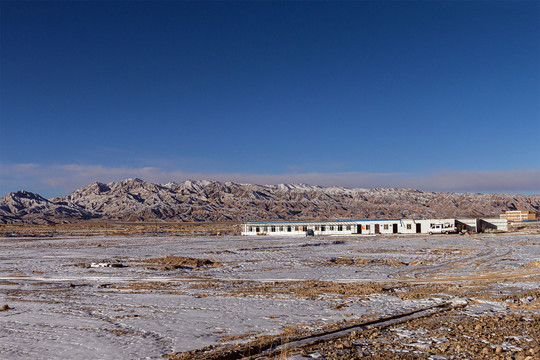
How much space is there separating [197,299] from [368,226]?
6330 centimetres

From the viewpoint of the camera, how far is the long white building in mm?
74688

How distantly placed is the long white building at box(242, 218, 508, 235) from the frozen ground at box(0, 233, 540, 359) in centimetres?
4584

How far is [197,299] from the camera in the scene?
53.9 feet

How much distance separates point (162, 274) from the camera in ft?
81.4

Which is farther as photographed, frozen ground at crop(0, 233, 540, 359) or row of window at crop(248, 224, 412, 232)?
row of window at crop(248, 224, 412, 232)

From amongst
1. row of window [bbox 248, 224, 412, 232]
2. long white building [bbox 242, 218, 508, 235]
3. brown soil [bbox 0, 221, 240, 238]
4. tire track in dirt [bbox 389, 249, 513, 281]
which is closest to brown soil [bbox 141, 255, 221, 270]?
tire track in dirt [bbox 389, 249, 513, 281]

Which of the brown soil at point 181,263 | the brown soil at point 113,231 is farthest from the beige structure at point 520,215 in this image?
the brown soil at point 181,263

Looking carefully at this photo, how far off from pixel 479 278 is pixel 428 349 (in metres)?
13.4

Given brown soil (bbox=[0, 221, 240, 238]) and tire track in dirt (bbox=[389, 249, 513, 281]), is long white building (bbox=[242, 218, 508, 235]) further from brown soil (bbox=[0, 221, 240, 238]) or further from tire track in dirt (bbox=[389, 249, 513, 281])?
tire track in dirt (bbox=[389, 249, 513, 281])

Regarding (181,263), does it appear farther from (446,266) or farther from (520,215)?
(520,215)

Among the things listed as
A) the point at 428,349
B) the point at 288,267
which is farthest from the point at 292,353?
the point at 288,267

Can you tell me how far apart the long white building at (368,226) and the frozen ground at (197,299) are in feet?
150

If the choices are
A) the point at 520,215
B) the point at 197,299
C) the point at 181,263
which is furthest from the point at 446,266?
the point at 520,215

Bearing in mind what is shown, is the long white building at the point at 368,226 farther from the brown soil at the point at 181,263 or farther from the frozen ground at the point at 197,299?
the brown soil at the point at 181,263
